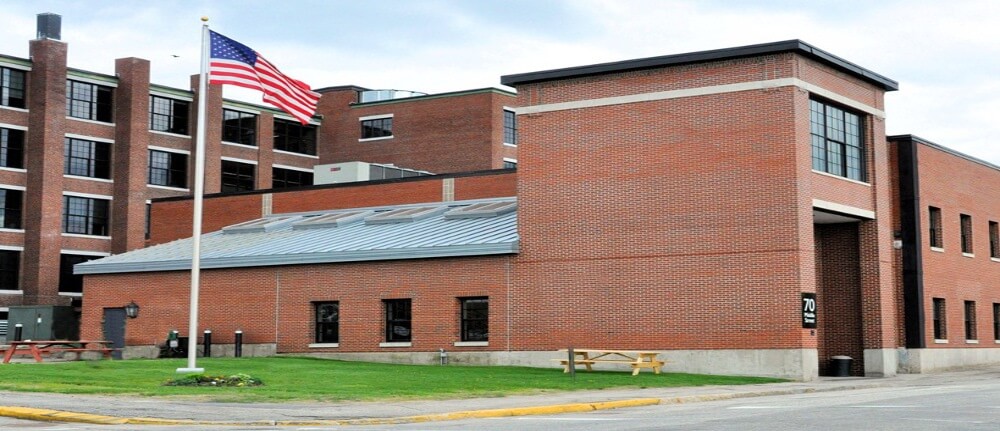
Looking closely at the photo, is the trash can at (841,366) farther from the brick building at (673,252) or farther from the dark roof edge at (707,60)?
the dark roof edge at (707,60)

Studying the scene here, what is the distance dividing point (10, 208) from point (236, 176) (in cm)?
1422

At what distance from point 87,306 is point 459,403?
97.7 ft

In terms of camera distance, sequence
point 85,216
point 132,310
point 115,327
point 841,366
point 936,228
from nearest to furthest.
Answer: point 841,366, point 936,228, point 132,310, point 115,327, point 85,216

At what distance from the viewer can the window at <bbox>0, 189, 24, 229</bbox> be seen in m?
69.7

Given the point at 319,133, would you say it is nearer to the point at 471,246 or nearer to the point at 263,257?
the point at 263,257

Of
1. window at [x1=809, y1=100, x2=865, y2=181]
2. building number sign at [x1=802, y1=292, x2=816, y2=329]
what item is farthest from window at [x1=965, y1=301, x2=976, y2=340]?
building number sign at [x1=802, y1=292, x2=816, y2=329]

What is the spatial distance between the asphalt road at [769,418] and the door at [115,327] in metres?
28.3

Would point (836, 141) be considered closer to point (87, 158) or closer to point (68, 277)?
point (68, 277)

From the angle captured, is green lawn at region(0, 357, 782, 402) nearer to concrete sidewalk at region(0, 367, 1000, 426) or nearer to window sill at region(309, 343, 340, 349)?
concrete sidewalk at region(0, 367, 1000, 426)

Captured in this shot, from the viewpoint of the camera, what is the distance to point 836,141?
3919 centimetres

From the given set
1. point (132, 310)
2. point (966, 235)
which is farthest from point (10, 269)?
point (966, 235)

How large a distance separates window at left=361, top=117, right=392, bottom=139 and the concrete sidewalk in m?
54.3

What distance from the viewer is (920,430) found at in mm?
16609

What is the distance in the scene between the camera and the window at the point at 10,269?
69.2 metres
